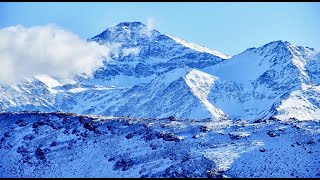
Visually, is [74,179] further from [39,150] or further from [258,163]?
[258,163]

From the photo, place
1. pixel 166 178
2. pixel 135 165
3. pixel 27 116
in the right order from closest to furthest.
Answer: pixel 166 178 < pixel 135 165 < pixel 27 116

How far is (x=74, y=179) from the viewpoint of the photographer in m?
104

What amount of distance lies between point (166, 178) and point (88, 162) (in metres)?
16.4

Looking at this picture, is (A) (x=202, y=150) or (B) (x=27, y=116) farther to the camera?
(B) (x=27, y=116)

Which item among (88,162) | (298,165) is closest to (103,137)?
(88,162)

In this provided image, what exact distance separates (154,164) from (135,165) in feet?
10.9

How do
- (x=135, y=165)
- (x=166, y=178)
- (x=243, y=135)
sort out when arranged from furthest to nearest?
(x=243, y=135), (x=135, y=165), (x=166, y=178)

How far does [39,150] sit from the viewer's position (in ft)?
385

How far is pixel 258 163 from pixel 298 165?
5992mm

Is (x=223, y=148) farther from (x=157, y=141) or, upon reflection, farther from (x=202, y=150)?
(x=157, y=141)

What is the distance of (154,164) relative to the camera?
105625 millimetres

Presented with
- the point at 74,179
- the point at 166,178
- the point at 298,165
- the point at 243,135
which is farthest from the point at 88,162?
the point at 298,165

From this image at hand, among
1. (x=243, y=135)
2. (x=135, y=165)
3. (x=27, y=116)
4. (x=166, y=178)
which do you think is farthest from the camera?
(x=27, y=116)

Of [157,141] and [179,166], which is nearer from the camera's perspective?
[179,166]
